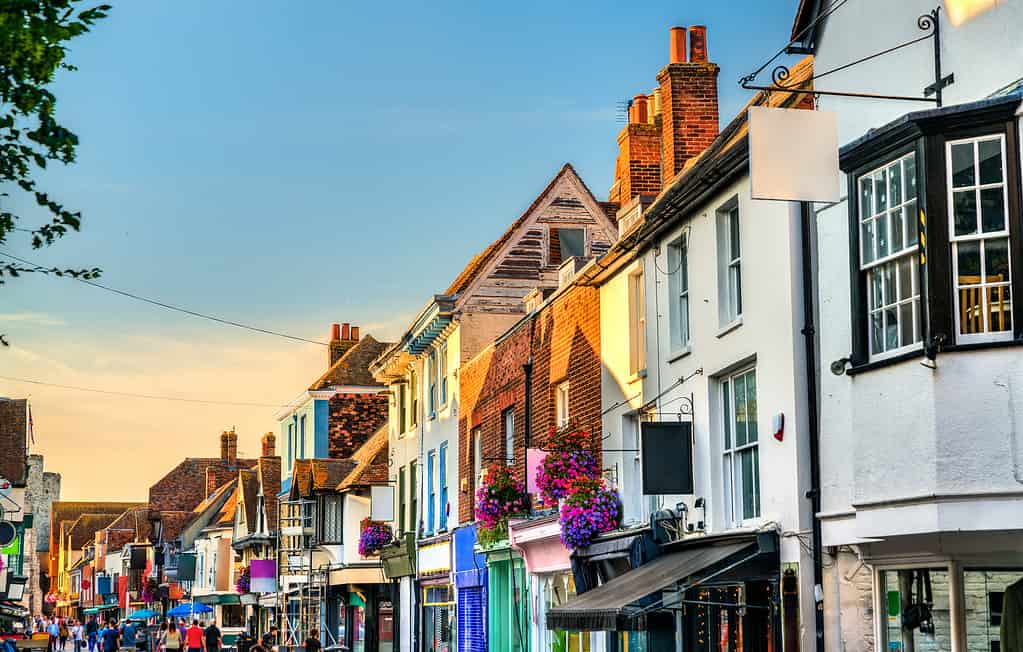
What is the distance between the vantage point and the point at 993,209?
41.9 feet

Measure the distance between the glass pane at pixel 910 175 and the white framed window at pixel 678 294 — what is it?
24.3ft

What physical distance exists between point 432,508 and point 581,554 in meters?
15.1

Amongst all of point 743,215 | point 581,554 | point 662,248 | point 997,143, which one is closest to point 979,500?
point 997,143

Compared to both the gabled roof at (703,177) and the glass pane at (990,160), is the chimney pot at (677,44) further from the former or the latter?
the glass pane at (990,160)

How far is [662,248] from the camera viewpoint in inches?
853

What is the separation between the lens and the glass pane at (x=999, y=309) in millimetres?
12672

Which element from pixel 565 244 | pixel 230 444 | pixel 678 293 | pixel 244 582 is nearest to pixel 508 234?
pixel 565 244

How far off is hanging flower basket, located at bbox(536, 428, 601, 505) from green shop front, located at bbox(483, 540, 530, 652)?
18.8 feet

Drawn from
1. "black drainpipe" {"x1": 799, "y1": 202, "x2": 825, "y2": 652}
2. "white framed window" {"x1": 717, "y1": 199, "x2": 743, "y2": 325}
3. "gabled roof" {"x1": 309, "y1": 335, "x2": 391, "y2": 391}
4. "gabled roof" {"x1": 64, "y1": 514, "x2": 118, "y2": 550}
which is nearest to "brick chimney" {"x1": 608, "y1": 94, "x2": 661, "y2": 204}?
"white framed window" {"x1": 717, "y1": 199, "x2": 743, "y2": 325}

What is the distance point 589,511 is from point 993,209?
11976 mm

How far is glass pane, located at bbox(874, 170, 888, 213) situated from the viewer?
13.9 m

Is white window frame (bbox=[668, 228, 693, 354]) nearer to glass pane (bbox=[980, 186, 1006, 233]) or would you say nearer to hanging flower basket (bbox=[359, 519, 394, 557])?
glass pane (bbox=[980, 186, 1006, 233])

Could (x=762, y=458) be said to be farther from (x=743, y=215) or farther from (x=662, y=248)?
(x=662, y=248)

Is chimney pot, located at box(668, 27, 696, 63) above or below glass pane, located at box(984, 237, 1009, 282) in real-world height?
above
